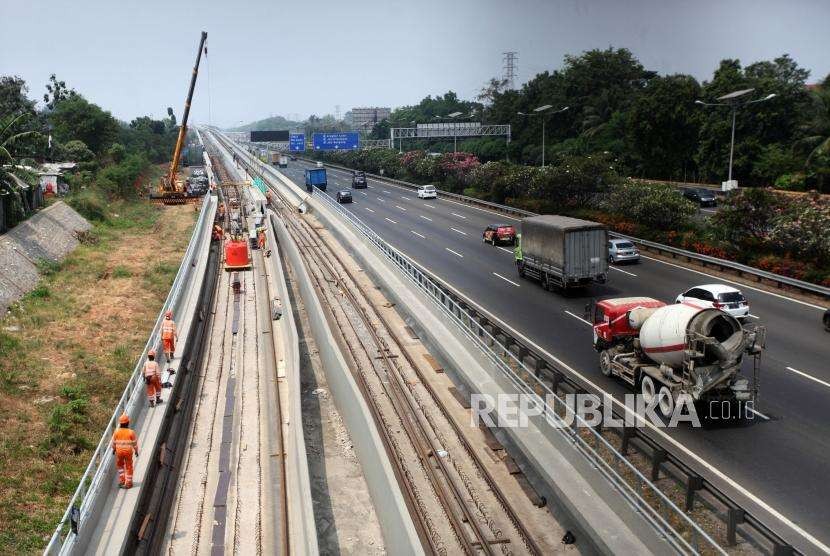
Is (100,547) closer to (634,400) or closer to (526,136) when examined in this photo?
(634,400)

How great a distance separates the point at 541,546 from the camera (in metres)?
12.3

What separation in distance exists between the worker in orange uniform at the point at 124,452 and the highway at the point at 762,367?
11.3m

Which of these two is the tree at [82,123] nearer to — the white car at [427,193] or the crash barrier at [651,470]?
the white car at [427,193]

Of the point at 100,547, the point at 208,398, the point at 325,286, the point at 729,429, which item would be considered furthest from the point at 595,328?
the point at 325,286

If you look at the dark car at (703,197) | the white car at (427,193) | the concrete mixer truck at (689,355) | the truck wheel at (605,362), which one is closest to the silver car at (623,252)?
the truck wheel at (605,362)

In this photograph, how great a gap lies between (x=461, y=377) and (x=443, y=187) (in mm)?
59200

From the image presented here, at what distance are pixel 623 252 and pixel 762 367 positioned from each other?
16791mm

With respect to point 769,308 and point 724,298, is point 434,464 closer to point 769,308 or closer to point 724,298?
point 724,298

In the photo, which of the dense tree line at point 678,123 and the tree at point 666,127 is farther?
the tree at point 666,127

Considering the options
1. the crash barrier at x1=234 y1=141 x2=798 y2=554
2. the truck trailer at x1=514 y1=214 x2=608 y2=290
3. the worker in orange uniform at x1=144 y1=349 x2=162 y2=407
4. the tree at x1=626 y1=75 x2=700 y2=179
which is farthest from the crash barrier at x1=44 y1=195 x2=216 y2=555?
the tree at x1=626 y1=75 x2=700 y2=179

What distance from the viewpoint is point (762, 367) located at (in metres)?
19.9

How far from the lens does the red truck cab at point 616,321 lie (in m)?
19.5

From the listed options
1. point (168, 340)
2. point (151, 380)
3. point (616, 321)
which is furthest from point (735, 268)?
point (151, 380)

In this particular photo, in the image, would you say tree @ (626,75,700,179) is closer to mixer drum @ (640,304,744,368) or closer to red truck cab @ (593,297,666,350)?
red truck cab @ (593,297,666,350)
